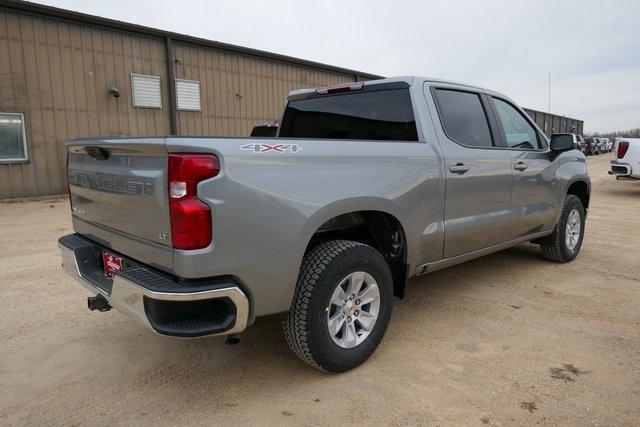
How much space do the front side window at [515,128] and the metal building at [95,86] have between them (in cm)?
1030

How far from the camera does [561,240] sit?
17.5 ft

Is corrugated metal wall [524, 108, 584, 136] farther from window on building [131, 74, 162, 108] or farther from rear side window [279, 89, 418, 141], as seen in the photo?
rear side window [279, 89, 418, 141]

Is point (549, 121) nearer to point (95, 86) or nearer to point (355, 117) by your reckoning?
point (95, 86)

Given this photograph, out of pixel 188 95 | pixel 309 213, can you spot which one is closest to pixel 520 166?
pixel 309 213

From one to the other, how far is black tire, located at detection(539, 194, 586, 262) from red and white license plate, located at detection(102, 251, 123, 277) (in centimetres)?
444

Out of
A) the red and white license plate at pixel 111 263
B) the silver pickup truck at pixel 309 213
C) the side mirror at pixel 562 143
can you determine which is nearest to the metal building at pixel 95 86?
the silver pickup truck at pixel 309 213

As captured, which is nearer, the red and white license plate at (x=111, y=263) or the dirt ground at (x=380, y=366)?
the dirt ground at (x=380, y=366)

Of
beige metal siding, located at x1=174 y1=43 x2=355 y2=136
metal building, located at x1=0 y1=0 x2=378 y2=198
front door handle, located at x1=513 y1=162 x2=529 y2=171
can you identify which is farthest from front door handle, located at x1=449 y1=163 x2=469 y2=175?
beige metal siding, located at x1=174 y1=43 x2=355 y2=136

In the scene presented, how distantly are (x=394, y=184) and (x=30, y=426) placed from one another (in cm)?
246

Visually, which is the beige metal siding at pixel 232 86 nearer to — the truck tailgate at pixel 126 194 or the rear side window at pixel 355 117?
the rear side window at pixel 355 117

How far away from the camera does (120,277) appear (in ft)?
8.13

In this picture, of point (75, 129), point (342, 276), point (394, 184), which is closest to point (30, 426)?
point (342, 276)

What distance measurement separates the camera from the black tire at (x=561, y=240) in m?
5.28

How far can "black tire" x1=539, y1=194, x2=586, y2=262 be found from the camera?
5.28 metres
